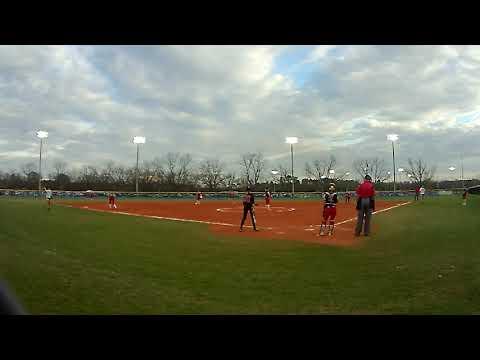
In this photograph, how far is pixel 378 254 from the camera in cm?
864

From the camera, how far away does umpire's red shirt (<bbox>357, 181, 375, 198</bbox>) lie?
11.6 meters

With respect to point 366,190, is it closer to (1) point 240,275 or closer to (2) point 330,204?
(2) point 330,204

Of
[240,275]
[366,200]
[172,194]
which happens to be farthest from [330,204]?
[172,194]

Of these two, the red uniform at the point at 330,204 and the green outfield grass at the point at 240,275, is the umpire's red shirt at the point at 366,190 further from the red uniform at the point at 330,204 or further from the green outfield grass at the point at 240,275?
the green outfield grass at the point at 240,275

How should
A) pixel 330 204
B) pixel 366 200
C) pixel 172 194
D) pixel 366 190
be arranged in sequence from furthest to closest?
pixel 172 194
pixel 330 204
pixel 366 200
pixel 366 190

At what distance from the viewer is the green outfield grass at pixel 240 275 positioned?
4680 mm

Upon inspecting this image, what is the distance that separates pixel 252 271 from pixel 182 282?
156 centimetres

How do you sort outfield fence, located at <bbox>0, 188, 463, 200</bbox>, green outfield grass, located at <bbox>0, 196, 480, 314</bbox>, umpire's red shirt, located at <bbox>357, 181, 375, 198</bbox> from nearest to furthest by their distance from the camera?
green outfield grass, located at <bbox>0, 196, 480, 314</bbox>
umpire's red shirt, located at <bbox>357, 181, 375, 198</bbox>
outfield fence, located at <bbox>0, 188, 463, 200</bbox>

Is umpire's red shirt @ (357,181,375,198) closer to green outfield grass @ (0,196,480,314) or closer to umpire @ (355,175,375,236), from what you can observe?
umpire @ (355,175,375,236)

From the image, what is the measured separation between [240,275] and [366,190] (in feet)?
22.3

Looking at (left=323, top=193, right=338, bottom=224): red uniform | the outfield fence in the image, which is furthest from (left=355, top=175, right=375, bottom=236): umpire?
the outfield fence

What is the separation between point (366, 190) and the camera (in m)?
11.7

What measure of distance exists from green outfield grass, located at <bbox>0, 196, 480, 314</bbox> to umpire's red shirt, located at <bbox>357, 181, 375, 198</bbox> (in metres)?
1.53
